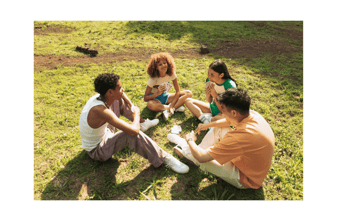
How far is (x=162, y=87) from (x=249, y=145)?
2745 millimetres

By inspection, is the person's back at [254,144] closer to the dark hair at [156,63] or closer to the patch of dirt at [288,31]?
the dark hair at [156,63]

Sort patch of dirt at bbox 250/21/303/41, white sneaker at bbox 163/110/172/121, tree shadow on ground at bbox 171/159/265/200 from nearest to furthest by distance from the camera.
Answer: tree shadow on ground at bbox 171/159/265/200 < white sneaker at bbox 163/110/172/121 < patch of dirt at bbox 250/21/303/41

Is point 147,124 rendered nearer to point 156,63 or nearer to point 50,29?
point 156,63

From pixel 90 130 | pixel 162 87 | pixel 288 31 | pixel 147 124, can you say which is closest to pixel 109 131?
pixel 90 130

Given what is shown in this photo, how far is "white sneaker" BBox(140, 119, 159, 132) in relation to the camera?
14.8 feet

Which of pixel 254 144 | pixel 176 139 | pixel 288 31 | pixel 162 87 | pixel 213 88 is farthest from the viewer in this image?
pixel 288 31

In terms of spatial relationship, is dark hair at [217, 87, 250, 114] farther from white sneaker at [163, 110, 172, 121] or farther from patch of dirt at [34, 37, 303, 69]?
patch of dirt at [34, 37, 303, 69]

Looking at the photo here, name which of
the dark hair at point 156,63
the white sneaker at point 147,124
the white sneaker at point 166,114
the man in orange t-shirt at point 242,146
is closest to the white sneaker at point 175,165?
the man in orange t-shirt at point 242,146

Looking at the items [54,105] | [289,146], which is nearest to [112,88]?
[54,105]

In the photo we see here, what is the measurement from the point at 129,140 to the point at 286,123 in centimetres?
388

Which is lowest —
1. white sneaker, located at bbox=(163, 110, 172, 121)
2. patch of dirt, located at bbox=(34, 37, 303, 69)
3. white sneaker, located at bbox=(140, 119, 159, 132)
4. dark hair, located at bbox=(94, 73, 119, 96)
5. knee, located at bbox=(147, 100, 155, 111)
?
white sneaker, located at bbox=(140, 119, 159, 132)

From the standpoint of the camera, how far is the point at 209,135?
3.62 meters

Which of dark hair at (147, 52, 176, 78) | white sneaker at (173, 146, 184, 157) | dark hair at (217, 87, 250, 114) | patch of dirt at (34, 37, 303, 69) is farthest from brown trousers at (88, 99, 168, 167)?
patch of dirt at (34, 37, 303, 69)

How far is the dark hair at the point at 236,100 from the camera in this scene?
8.58ft
